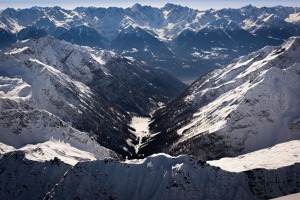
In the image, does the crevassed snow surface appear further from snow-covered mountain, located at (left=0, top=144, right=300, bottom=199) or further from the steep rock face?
the steep rock face

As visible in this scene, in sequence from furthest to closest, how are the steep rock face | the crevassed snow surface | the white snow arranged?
the white snow
the crevassed snow surface
the steep rock face

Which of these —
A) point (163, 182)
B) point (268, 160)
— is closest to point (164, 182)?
point (163, 182)

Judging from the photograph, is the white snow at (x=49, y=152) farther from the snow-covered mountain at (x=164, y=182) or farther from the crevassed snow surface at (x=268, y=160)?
the crevassed snow surface at (x=268, y=160)

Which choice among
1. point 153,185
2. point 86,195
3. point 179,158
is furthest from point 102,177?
point 179,158

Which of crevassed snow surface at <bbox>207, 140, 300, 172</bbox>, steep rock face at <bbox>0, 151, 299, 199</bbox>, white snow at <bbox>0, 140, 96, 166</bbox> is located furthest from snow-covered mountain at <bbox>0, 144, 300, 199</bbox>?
white snow at <bbox>0, 140, 96, 166</bbox>

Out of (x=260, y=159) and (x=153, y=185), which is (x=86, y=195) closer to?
(x=153, y=185)

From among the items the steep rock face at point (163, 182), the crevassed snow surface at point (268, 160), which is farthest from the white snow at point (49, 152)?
the crevassed snow surface at point (268, 160)
